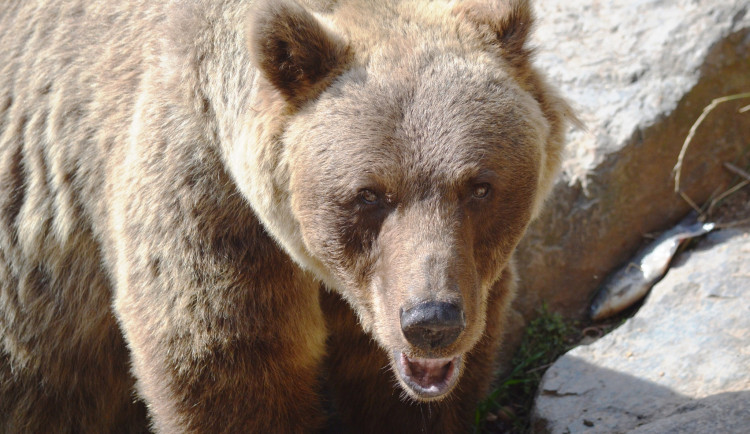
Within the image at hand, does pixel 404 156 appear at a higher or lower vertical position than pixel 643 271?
higher

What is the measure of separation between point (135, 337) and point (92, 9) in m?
1.94

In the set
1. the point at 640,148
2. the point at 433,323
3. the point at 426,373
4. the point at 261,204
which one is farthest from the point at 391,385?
the point at 640,148

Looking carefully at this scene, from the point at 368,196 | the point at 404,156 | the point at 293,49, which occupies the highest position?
the point at 293,49

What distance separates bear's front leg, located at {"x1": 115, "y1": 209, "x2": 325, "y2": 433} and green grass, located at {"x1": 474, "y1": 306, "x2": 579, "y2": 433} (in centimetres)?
201

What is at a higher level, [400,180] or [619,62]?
[400,180]

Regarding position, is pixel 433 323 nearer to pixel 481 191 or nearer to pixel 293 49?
pixel 481 191

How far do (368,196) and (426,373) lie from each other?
0.87m

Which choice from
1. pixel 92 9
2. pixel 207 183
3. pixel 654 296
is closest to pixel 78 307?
pixel 207 183

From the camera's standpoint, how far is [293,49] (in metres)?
3.81

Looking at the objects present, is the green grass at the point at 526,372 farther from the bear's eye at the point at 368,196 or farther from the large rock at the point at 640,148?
the bear's eye at the point at 368,196

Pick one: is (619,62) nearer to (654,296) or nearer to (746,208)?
(746,208)

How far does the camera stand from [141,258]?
4305 millimetres

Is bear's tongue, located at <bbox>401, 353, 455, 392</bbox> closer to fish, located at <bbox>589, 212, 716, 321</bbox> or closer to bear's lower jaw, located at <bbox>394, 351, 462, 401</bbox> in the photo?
bear's lower jaw, located at <bbox>394, 351, 462, 401</bbox>

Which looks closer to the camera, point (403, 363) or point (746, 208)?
point (403, 363)
